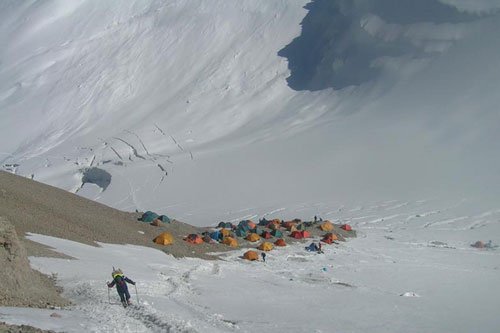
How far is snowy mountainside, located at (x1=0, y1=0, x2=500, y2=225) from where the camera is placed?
56469 millimetres

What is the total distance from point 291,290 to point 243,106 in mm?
62709

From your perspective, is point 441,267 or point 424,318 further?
point 441,267

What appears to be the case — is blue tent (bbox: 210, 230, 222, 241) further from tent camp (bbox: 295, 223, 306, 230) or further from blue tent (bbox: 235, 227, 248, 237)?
tent camp (bbox: 295, 223, 306, 230)

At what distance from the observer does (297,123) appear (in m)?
73.9

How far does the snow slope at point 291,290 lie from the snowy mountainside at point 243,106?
20.1 meters

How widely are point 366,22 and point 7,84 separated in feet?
184

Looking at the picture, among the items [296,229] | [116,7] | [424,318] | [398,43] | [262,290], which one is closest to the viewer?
[424,318]

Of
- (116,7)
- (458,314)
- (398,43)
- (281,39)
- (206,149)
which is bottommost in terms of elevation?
(458,314)

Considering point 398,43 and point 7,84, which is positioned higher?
point 7,84

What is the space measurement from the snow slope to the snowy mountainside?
20.1 meters

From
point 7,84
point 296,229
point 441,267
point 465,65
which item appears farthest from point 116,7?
point 441,267

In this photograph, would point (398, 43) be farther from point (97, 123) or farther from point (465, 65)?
point (97, 123)

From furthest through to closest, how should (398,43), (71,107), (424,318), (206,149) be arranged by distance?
(71,107), (398,43), (206,149), (424,318)

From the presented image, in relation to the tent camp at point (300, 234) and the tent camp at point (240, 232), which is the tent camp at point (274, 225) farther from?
the tent camp at point (240, 232)
